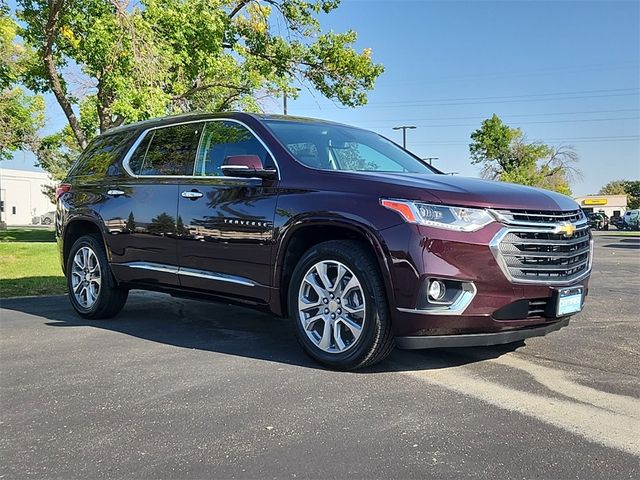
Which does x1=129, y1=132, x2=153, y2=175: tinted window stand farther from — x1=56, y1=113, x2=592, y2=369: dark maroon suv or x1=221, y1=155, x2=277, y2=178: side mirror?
x1=221, y1=155, x2=277, y2=178: side mirror

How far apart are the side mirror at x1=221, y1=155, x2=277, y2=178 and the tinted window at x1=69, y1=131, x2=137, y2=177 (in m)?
1.93

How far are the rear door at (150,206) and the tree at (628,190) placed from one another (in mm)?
104583

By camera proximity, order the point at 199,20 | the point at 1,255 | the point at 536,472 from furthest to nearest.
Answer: the point at 199,20 → the point at 1,255 → the point at 536,472

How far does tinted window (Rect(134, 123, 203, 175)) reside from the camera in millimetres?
5191

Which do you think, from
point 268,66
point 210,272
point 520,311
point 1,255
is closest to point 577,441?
point 520,311

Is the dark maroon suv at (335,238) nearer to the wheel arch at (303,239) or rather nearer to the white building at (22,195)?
the wheel arch at (303,239)

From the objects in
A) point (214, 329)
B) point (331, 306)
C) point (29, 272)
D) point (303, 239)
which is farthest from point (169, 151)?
point (29, 272)

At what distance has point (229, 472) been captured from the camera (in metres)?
2.52

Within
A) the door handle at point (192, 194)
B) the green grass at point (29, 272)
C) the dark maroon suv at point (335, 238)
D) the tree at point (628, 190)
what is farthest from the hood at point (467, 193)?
the tree at point (628, 190)

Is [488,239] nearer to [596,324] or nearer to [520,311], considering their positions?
[520,311]

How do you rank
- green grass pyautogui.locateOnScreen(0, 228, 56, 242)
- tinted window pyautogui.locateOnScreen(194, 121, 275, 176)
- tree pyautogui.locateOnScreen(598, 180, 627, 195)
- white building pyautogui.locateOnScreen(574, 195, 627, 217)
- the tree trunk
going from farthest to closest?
tree pyautogui.locateOnScreen(598, 180, 627, 195), white building pyautogui.locateOnScreen(574, 195, 627, 217), green grass pyautogui.locateOnScreen(0, 228, 56, 242), the tree trunk, tinted window pyautogui.locateOnScreen(194, 121, 275, 176)

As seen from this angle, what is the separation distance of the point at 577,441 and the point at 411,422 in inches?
31.2

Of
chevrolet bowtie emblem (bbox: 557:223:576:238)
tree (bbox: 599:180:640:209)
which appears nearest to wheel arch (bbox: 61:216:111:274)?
chevrolet bowtie emblem (bbox: 557:223:576:238)

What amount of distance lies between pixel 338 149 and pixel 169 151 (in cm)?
160
